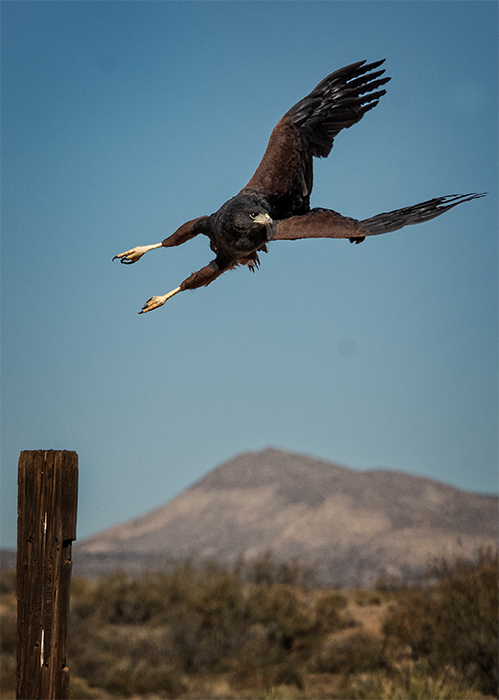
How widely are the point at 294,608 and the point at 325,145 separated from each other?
741 inches

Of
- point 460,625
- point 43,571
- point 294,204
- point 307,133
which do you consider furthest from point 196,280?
point 460,625

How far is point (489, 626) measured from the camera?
56.0 ft

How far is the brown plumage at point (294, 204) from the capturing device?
417 cm

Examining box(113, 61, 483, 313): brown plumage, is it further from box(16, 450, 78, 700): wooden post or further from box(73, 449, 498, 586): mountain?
box(73, 449, 498, 586): mountain

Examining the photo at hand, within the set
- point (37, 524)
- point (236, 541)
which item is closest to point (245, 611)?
point (37, 524)

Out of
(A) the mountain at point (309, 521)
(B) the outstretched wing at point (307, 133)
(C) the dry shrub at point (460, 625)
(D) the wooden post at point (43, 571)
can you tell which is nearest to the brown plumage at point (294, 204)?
(B) the outstretched wing at point (307, 133)

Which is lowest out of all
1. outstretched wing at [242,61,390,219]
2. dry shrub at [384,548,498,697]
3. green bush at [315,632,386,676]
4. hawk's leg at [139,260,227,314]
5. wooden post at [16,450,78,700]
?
green bush at [315,632,386,676]

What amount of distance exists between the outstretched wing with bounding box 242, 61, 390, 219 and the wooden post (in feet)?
7.55

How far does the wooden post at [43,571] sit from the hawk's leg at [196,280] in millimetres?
1290

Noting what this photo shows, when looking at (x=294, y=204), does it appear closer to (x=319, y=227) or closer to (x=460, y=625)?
(x=319, y=227)

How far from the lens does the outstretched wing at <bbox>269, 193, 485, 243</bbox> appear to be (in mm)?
4023

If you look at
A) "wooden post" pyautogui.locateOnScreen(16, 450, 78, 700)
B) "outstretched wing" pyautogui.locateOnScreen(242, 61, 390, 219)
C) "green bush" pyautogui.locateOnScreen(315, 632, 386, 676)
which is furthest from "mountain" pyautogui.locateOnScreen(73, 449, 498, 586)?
"outstretched wing" pyautogui.locateOnScreen(242, 61, 390, 219)

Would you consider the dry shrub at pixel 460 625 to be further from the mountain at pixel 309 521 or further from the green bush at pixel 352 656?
the mountain at pixel 309 521

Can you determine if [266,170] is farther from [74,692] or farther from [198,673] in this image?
[198,673]
